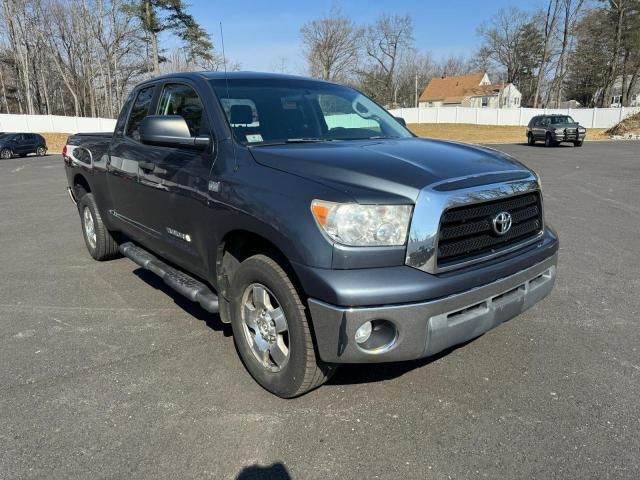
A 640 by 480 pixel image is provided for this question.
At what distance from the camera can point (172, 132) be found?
10.7ft

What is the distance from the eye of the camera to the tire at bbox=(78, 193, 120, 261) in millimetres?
5715

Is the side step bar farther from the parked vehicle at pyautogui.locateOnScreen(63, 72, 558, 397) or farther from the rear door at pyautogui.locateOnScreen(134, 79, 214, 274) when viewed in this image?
the rear door at pyautogui.locateOnScreen(134, 79, 214, 274)

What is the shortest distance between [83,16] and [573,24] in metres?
50.3

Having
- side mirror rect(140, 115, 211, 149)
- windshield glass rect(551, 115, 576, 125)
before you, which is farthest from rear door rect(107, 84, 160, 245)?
windshield glass rect(551, 115, 576, 125)

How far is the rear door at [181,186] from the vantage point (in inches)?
133

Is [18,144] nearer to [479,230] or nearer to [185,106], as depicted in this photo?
[185,106]

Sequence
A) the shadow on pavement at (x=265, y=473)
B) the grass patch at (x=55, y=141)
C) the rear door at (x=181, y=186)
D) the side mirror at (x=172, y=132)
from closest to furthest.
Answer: the shadow on pavement at (x=265, y=473)
the side mirror at (x=172, y=132)
the rear door at (x=181, y=186)
the grass patch at (x=55, y=141)

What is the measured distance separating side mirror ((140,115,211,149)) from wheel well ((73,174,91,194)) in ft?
9.68

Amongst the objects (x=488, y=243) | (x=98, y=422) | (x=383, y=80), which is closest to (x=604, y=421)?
(x=488, y=243)

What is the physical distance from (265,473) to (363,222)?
131 cm

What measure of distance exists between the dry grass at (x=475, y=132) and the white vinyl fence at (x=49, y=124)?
26719 mm

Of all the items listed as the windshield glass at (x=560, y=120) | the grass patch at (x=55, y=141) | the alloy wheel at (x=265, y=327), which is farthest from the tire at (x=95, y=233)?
the grass patch at (x=55, y=141)

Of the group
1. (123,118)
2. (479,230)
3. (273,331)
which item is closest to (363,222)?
(479,230)

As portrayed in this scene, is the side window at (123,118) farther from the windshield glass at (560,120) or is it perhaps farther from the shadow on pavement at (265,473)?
the windshield glass at (560,120)
